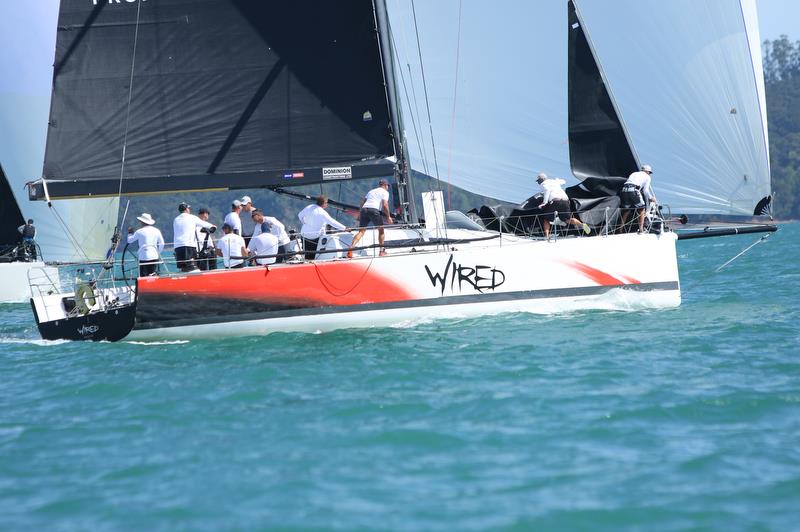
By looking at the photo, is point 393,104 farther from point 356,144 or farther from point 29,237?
point 29,237

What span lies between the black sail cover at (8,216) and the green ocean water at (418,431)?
1268cm

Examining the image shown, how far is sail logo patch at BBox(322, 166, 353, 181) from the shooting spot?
42.2 feet

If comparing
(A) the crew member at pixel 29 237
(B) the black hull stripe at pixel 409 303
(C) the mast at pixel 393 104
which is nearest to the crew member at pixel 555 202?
(B) the black hull stripe at pixel 409 303

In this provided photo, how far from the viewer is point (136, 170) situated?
42.3 feet

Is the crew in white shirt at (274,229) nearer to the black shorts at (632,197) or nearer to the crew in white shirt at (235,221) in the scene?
the crew in white shirt at (235,221)

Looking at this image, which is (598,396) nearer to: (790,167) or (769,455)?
(769,455)

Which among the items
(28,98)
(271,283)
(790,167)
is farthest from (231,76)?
(790,167)

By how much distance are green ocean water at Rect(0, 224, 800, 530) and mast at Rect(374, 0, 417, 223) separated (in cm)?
249

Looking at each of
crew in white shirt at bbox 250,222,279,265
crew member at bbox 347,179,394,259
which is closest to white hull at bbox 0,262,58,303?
crew in white shirt at bbox 250,222,279,265

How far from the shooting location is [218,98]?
42.4 feet

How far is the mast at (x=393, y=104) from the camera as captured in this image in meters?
12.8

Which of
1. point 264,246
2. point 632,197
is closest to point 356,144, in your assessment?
point 264,246

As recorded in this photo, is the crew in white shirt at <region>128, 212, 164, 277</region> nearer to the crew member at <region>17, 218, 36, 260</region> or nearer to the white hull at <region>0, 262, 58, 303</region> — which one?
the white hull at <region>0, 262, 58, 303</region>

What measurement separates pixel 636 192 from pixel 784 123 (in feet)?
348
